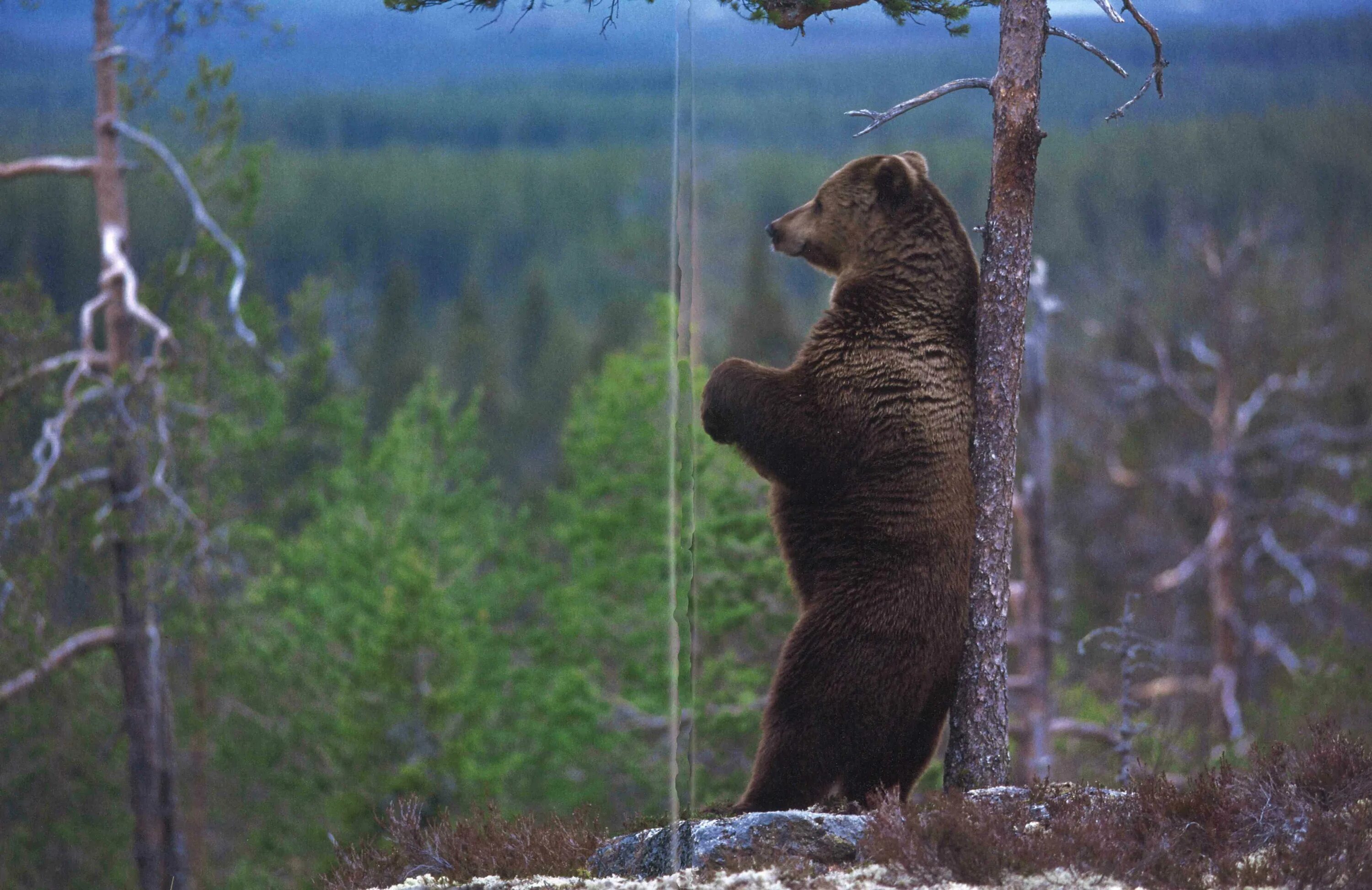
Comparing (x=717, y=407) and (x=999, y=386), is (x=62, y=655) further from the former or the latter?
(x=999, y=386)

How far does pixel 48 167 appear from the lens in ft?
36.8

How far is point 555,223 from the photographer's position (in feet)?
175

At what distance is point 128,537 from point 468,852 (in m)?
8.05

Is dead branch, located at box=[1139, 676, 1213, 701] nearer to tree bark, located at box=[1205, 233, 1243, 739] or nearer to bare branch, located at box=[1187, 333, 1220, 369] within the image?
tree bark, located at box=[1205, 233, 1243, 739]

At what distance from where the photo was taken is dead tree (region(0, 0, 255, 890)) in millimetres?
11203

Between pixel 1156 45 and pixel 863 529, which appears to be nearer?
pixel 863 529

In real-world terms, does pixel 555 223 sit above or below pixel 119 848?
above

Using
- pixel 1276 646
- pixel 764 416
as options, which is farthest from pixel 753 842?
pixel 1276 646

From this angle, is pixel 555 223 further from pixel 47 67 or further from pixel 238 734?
pixel 47 67

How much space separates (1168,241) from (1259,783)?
2299 centimetres

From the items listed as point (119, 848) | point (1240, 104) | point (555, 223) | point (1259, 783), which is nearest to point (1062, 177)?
point (1240, 104)

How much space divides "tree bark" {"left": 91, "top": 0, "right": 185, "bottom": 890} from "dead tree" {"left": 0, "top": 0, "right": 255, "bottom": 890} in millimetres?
10

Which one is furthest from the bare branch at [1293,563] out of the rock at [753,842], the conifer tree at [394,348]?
the conifer tree at [394,348]

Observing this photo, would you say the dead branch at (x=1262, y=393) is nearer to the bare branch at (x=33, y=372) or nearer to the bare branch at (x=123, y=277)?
the bare branch at (x=123, y=277)
